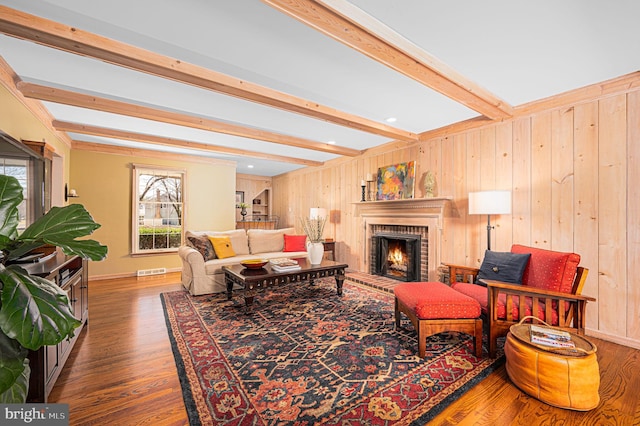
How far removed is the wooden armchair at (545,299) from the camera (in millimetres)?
2168

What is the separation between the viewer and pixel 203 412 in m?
1.61

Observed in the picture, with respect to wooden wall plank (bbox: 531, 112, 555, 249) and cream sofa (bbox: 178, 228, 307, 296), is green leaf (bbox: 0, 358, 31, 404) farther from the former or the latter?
wooden wall plank (bbox: 531, 112, 555, 249)

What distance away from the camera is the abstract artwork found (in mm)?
4430

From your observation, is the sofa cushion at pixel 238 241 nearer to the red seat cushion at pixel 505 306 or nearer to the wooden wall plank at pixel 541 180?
the red seat cushion at pixel 505 306

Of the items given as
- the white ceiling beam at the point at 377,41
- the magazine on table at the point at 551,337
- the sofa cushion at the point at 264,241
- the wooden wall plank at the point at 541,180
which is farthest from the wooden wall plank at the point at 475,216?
the sofa cushion at the point at 264,241

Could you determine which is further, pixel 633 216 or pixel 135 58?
pixel 633 216

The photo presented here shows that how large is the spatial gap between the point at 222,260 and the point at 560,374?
12.9ft

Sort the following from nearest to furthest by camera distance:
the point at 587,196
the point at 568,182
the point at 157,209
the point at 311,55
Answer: the point at 311,55 → the point at 587,196 → the point at 568,182 → the point at 157,209

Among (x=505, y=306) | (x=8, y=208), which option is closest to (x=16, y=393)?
(x=8, y=208)

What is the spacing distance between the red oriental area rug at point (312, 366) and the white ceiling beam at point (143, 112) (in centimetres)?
233

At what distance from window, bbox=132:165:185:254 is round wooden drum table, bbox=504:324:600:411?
231 inches

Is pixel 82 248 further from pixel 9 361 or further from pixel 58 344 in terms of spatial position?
pixel 58 344

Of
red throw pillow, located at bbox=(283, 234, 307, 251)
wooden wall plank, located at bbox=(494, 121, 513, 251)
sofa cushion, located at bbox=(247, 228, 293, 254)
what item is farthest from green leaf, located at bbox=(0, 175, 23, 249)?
red throw pillow, located at bbox=(283, 234, 307, 251)

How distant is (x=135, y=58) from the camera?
2055mm
